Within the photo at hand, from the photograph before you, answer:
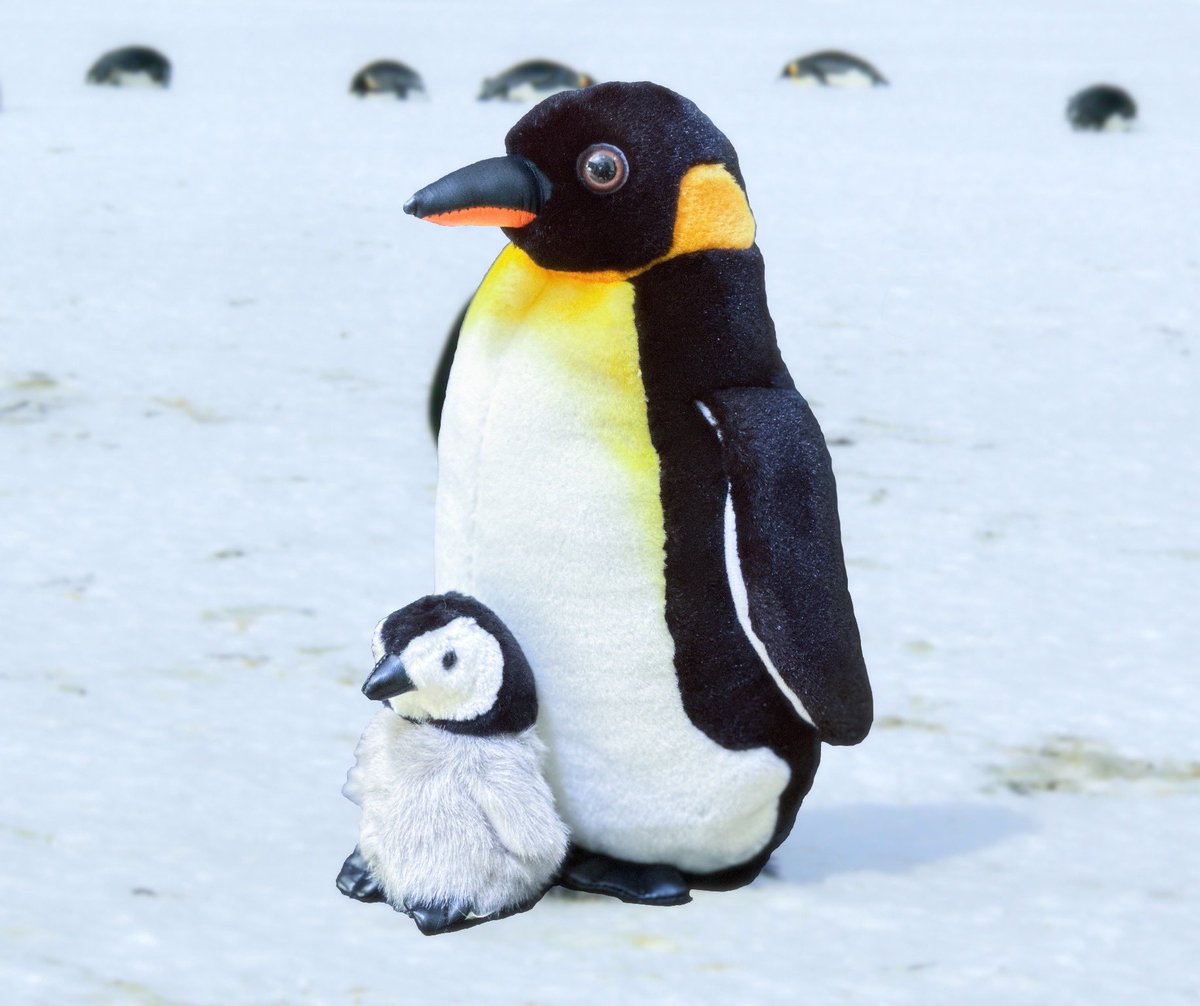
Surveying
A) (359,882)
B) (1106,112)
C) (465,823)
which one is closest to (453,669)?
(465,823)

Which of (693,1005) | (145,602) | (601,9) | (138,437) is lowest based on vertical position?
(693,1005)

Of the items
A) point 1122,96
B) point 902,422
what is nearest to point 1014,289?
point 902,422

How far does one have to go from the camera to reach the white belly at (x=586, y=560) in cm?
170

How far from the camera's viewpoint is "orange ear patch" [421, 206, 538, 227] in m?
1.65

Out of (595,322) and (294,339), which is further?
(294,339)

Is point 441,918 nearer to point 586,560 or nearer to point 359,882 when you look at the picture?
point 359,882

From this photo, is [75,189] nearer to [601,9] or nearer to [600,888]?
[600,888]

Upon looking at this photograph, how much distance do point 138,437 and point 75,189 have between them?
203cm

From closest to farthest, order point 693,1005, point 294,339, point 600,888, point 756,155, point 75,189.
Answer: point 693,1005 < point 600,888 < point 294,339 < point 75,189 < point 756,155

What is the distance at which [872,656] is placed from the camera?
254 centimetres

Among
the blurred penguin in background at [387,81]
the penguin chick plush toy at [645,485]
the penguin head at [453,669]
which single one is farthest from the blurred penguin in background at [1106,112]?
the penguin head at [453,669]

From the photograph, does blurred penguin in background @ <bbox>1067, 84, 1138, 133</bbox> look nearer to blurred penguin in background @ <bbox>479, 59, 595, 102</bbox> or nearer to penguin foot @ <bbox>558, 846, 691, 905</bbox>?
blurred penguin in background @ <bbox>479, 59, 595, 102</bbox>

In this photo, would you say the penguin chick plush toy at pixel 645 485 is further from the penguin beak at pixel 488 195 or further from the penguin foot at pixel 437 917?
the penguin foot at pixel 437 917

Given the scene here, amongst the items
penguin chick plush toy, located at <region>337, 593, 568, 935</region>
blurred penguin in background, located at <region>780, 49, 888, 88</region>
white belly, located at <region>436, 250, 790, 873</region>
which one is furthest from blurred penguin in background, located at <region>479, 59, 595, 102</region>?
penguin chick plush toy, located at <region>337, 593, 568, 935</region>
